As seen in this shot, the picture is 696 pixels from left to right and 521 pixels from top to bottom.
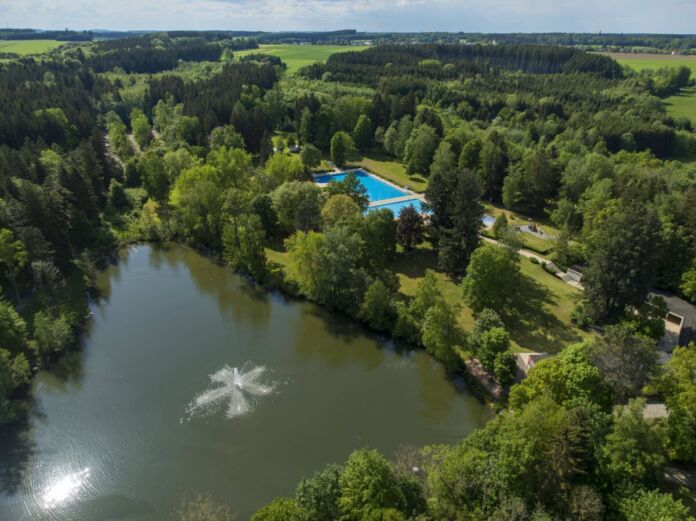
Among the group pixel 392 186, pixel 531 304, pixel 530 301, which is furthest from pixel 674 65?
pixel 531 304

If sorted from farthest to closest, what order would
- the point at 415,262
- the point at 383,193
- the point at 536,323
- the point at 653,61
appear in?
1. the point at 653,61
2. the point at 383,193
3. the point at 415,262
4. the point at 536,323

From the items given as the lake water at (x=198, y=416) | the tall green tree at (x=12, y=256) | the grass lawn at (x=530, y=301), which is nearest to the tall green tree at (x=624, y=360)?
the grass lawn at (x=530, y=301)

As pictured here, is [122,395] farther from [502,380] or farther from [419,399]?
[502,380]

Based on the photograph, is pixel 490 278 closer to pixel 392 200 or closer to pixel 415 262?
pixel 415 262

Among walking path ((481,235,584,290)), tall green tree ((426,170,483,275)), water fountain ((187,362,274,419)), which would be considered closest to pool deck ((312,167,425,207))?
walking path ((481,235,584,290))

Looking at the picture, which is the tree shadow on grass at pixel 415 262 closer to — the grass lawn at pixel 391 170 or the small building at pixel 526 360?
the small building at pixel 526 360

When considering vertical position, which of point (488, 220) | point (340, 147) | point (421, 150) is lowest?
point (488, 220)

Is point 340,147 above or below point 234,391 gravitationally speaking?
above

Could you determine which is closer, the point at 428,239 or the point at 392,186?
the point at 428,239

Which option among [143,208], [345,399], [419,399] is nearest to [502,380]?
[419,399]
